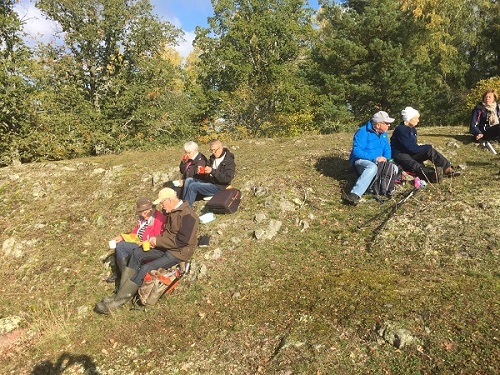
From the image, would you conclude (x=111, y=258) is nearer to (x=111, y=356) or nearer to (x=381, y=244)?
(x=111, y=356)

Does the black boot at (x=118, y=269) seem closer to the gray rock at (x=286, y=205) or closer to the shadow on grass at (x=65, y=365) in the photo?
the shadow on grass at (x=65, y=365)

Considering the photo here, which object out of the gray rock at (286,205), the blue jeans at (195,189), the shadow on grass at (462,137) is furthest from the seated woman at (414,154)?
the blue jeans at (195,189)

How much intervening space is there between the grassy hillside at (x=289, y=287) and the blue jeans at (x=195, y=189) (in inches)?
15.4

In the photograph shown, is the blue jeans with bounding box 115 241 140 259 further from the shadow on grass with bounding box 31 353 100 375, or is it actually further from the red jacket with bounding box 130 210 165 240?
the shadow on grass with bounding box 31 353 100 375

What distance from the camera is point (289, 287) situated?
6047 millimetres

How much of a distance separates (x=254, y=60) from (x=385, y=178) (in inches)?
1196

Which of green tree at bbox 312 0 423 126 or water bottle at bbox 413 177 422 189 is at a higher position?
green tree at bbox 312 0 423 126

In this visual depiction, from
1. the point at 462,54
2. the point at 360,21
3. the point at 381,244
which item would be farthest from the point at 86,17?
the point at 462,54

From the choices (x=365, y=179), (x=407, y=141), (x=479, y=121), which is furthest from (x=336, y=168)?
(x=479, y=121)

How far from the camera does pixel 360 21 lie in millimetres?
28234

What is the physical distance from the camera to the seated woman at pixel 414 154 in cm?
847

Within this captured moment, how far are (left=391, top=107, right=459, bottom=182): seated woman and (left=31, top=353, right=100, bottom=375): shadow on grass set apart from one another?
293 inches

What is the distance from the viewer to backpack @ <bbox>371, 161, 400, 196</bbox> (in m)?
8.19

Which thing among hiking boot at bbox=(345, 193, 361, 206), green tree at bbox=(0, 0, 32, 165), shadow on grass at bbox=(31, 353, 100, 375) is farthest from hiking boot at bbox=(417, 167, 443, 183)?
green tree at bbox=(0, 0, 32, 165)
